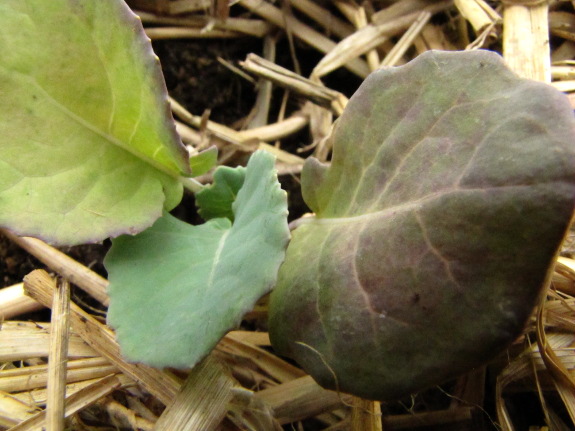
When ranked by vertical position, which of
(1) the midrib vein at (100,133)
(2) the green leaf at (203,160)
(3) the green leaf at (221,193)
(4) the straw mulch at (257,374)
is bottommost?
(4) the straw mulch at (257,374)

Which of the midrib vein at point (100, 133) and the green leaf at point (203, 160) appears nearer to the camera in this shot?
the midrib vein at point (100, 133)

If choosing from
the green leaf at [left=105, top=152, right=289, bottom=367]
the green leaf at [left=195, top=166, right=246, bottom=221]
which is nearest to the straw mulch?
the green leaf at [left=105, top=152, right=289, bottom=367]

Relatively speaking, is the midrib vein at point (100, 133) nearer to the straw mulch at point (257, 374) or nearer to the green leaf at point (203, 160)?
the green leaf at point (203, 160)

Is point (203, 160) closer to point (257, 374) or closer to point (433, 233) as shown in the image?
point (257, 374)

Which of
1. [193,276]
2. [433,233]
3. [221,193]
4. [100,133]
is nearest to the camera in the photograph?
[433,233]

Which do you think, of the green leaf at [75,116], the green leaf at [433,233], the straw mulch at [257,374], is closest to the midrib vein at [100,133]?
the green leaf at [75,116]

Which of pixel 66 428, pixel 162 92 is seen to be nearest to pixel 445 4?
pixel 162 92

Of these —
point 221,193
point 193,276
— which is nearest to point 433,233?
point 193,276
